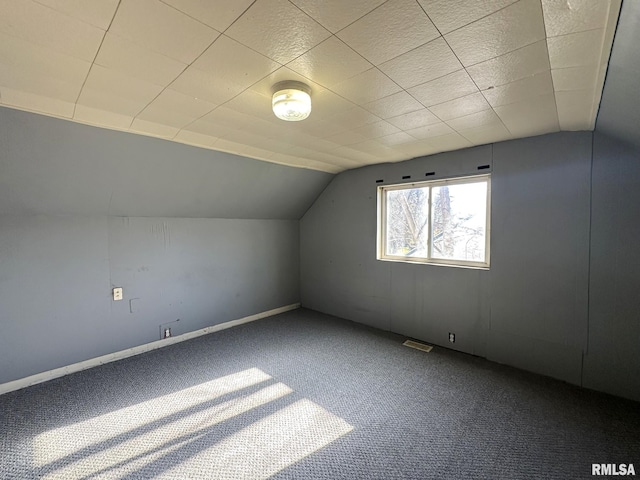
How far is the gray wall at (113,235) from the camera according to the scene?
239 centimetres

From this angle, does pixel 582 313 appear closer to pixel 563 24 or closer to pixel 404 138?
pixel 404 138

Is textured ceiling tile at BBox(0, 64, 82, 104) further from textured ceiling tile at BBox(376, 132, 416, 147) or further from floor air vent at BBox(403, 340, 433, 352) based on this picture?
floor air vent at BBox(403, 340, 433, 352)

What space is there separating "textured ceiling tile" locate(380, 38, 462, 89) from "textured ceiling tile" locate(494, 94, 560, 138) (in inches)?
32.1

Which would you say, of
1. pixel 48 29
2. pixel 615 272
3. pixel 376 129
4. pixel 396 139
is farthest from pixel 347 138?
pixel 615 272

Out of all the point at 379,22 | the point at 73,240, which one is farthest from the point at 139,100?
the point at 73,240

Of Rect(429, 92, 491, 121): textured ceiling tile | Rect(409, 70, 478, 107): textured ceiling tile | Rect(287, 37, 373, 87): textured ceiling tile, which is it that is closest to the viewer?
Rect(287, 37, 373, 87): textured ceiling tile

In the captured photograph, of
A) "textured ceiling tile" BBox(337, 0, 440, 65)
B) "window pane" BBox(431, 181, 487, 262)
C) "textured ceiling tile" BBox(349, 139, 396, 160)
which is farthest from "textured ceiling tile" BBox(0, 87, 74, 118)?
"window pane" BBox(431, 181, 487, 262)

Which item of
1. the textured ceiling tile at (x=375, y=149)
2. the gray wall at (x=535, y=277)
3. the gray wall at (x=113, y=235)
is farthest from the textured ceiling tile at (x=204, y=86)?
the gray wall at (x=535, y=277)

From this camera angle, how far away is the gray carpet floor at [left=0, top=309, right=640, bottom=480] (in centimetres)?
174

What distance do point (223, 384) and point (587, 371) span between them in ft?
10.6

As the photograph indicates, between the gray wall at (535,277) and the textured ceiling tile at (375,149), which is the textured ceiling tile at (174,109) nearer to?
the textured ceiling tile at (375,149)

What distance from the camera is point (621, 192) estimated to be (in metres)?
2.36

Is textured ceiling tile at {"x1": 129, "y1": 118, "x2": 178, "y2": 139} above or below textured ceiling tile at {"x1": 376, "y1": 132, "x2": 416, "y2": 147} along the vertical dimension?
below

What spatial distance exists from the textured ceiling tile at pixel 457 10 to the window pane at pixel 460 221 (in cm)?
230
